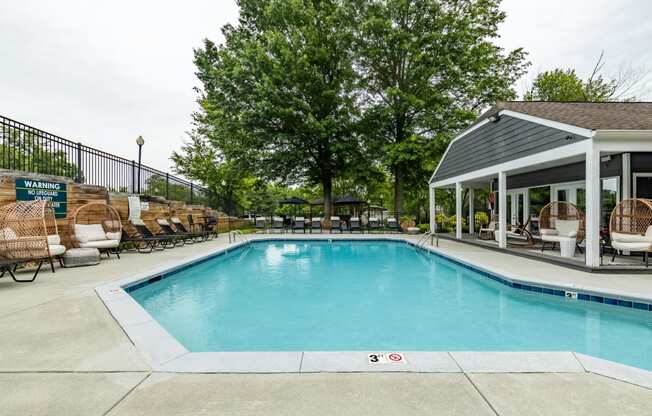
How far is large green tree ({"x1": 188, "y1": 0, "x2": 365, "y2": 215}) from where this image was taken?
1566 cm

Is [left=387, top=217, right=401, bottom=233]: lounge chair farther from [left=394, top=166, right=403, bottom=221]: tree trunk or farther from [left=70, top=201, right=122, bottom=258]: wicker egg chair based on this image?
[left=70, top=201, right=122, bottom=258]: wicker egg chair

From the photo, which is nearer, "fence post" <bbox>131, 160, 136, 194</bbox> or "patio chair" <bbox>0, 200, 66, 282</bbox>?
"patio chair" <bbox>0, 200, 66, 282</bbox>

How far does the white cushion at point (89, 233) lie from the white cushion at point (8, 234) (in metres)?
1.65

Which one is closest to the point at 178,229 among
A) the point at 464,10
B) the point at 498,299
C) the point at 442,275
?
the point at 442,275

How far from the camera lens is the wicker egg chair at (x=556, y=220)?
24.7 feet

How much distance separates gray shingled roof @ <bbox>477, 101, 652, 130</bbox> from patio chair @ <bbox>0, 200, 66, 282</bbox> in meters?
10.0

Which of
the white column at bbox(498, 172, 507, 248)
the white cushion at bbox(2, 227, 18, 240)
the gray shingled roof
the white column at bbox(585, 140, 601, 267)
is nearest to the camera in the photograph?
the white cushion at bbox(2, 227, 18, 240)

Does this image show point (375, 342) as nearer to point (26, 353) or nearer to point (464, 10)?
point (26, 353)

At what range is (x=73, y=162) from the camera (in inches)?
316

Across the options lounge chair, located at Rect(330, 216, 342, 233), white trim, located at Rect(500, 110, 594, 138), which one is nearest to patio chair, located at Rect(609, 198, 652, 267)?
white trim, located at Rect(500, 110, 594, 138)

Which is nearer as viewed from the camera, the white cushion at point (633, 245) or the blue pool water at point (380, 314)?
the blue pool water at point (380, 314)

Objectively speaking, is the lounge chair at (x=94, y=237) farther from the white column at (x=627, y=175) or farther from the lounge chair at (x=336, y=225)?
the white column at (x=627, y=175)

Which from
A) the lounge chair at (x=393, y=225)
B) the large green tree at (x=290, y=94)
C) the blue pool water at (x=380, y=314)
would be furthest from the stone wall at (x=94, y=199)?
the lounge chair at (x=393, y=225)

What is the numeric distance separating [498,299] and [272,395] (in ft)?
14.1
